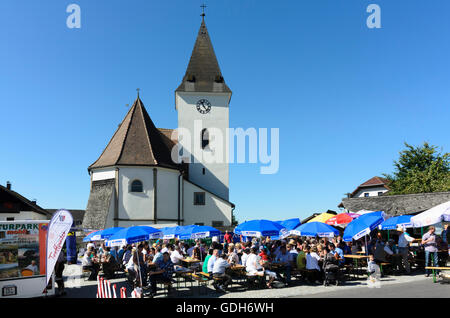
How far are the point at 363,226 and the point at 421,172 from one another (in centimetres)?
3007

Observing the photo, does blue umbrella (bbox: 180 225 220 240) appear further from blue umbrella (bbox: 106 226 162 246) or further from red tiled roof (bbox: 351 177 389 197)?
red tiled roof (bbox: 351 177 389 197)

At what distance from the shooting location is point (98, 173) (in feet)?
116

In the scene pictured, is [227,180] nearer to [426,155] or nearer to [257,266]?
[426,155]

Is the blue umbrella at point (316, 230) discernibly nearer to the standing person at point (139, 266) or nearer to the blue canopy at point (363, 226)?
the blue canopy at point (363, 226)

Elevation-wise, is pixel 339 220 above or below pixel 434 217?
below

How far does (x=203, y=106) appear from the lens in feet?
140

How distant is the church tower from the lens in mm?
41594

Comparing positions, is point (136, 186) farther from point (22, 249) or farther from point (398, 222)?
point (398, 222)

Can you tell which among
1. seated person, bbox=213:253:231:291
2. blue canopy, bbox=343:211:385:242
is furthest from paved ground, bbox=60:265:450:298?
blue canopy, bbox=343:211:385:242

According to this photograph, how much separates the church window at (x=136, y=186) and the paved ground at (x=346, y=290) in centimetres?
2007

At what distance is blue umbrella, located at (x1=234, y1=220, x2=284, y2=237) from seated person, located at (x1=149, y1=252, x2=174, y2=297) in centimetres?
372

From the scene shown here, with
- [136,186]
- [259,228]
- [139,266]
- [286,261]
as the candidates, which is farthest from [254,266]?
[136,186]
